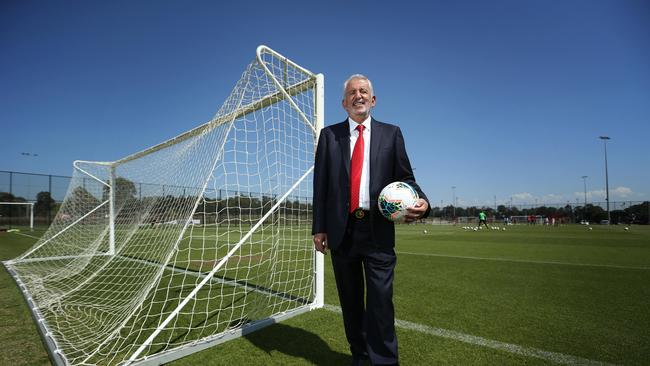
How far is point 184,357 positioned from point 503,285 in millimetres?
4926

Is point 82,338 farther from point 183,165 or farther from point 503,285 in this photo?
point 503,285

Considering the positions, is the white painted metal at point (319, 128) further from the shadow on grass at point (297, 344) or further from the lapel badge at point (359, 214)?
the lapel badge at point (359, 214)

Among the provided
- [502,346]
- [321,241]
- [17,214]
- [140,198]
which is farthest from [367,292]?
[17,214]

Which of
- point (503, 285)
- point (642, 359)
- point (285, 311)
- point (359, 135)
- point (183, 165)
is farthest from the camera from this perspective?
point (183, 165)

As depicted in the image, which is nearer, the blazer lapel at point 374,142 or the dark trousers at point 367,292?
the dark trousers at point 367,292

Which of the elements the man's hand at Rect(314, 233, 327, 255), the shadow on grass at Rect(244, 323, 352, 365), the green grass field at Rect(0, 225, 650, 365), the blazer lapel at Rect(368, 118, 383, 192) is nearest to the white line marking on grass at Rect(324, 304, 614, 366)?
the green grass field at Rect(0, 225, 650, 365)

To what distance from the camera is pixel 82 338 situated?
3201 millimetres

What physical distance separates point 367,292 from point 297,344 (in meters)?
1.26

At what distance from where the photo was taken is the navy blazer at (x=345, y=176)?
2.24 meters

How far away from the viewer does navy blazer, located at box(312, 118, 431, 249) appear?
224 cm

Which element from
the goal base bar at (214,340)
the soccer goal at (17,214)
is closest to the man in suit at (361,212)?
the goal base bar at (214,340)

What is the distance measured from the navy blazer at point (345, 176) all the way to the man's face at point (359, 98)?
0.11 meters

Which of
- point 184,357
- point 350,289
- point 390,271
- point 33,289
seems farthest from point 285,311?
point 33,289

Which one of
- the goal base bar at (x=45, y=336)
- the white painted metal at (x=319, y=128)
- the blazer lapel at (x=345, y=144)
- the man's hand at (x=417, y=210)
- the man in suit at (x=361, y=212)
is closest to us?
the man's hand at (x=417, y=210)
